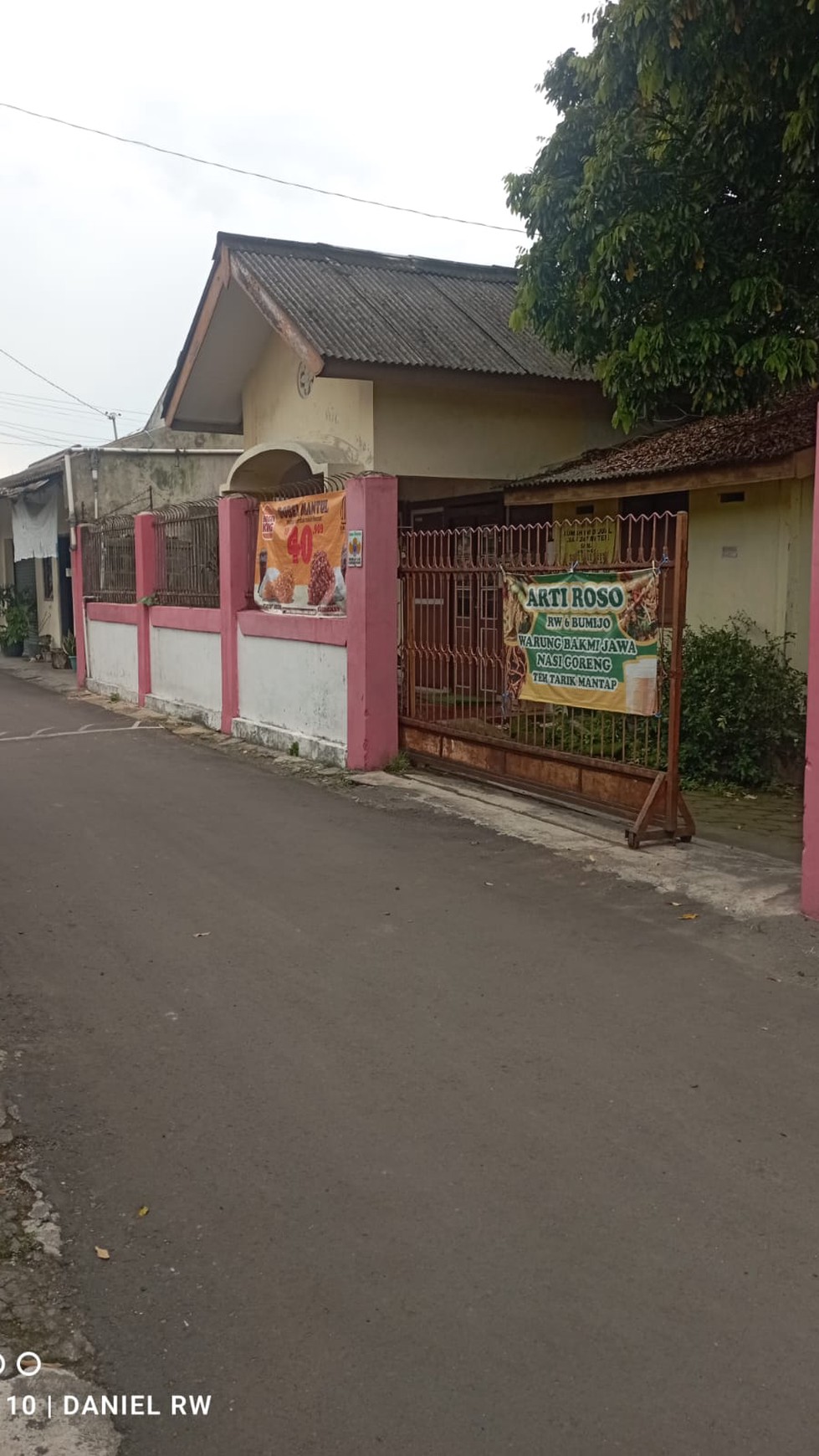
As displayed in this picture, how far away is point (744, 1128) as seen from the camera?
3842 millimetres

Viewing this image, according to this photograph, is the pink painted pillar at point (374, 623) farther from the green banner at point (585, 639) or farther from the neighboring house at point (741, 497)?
the neighboring house at point (741, 497)

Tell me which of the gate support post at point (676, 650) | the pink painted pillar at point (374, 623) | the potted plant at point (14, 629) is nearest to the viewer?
the gate support post at point (676, 650)

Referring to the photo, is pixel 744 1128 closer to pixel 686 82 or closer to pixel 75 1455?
pixel 75 1455

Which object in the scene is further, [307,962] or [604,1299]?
[307,962]

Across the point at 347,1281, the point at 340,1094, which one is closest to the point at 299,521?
the point at 340,1094

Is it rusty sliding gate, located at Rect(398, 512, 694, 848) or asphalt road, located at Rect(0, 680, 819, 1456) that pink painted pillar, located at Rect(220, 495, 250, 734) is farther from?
asphalt road, located at Rect(0, 680, 819, 1456)

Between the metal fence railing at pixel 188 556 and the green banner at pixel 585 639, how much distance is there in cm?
568

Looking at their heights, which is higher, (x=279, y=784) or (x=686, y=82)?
(x=686, y=82)

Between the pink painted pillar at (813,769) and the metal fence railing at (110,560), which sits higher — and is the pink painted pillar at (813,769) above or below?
below

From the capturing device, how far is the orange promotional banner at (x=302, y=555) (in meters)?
10.5

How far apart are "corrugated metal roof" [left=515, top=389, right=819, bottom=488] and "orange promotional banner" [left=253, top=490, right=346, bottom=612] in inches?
91.1

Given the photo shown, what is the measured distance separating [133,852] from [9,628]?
21038 mm

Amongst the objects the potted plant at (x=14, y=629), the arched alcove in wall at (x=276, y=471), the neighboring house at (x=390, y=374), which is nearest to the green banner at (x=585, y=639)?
the arched alcove in wall at (x=276, y=471)

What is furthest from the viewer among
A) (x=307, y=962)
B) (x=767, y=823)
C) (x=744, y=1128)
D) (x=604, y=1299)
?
(x=767, y=823)
